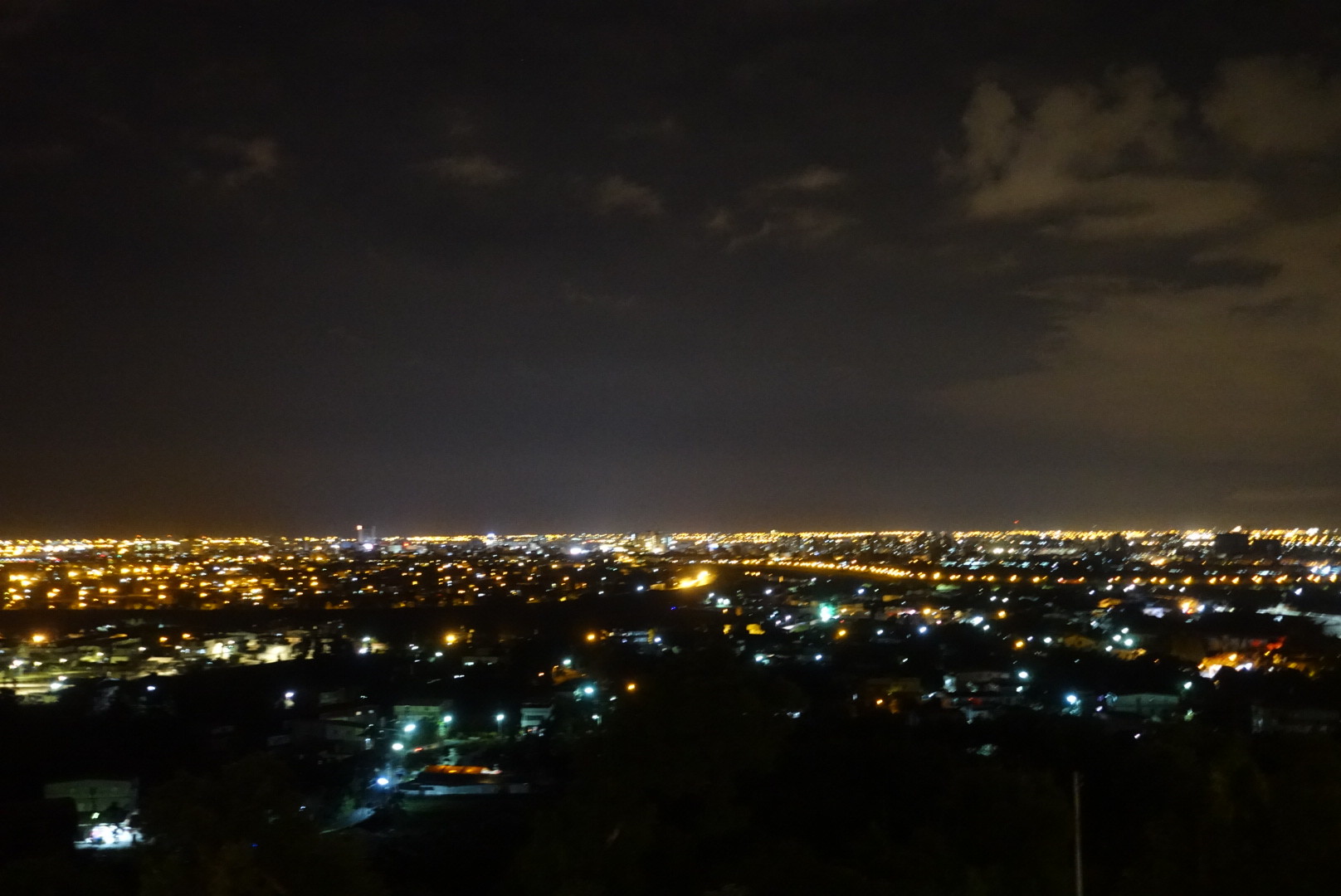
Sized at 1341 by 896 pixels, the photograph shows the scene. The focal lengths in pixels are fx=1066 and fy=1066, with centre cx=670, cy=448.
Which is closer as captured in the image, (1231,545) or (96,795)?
(96,795)

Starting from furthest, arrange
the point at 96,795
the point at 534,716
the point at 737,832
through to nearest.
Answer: the point at 534,716
the point at 96,795
the point at 737,832

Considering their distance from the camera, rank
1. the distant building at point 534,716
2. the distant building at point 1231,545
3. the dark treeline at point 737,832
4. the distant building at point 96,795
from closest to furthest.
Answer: the dark treeline at point 737,832, the distant building at point 96,795, the distant building at point 534,716, the distant building at point 1231,545

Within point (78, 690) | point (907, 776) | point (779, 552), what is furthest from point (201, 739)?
point (779, 552)

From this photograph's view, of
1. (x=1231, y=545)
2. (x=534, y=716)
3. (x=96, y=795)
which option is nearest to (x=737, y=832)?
(x=96, y=795)

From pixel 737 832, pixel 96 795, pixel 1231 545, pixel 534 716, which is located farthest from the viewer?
pixel 1231 545

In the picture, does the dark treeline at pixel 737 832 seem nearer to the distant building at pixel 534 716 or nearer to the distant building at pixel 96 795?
the distant building at pixel 96 795

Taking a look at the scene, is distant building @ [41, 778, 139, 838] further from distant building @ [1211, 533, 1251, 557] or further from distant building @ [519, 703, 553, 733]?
distant building @ [1211, 533, 1251, 557]

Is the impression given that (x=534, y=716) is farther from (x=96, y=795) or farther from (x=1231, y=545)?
(x=1231, y=545)

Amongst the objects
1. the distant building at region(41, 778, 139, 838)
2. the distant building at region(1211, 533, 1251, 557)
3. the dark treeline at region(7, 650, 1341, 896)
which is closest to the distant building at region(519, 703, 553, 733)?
the distant building at region(41, 778, 139, 838)

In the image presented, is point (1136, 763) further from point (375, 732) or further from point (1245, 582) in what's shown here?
Result: point (1245, 582)

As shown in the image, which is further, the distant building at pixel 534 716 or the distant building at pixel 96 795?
the distant building at pixel 534 716

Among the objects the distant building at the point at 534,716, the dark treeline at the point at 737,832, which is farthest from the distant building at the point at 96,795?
the distant building at the point at 534,716
